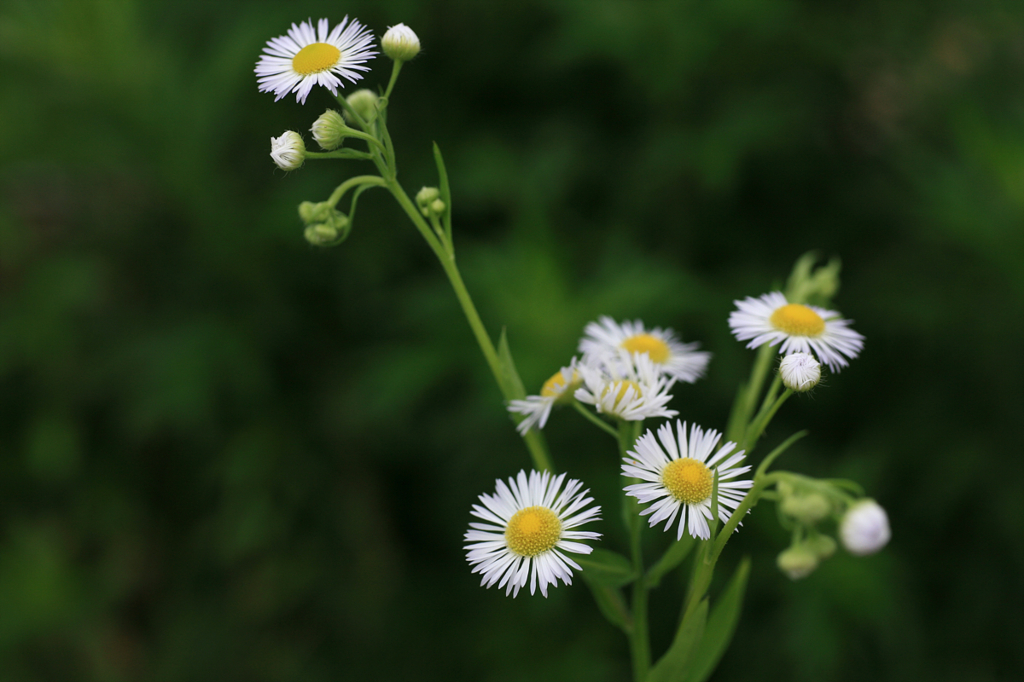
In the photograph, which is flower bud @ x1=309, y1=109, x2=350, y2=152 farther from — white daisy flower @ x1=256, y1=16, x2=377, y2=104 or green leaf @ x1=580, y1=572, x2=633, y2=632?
green leaf @ x1=580, y1=572, x2=633, y2=632

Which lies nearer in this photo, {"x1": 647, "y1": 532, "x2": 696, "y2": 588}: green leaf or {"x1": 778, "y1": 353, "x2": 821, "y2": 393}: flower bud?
{"x1": 778, "y1": 353, "x2": 821, "y2": 393}: flower bud

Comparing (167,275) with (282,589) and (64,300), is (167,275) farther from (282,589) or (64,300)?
(282,589)

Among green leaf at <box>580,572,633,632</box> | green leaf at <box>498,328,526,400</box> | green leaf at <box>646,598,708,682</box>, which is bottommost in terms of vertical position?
green leaf at <box>646,598,708,682</box>

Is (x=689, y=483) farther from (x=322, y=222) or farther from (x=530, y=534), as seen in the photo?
(x=322, y=222)

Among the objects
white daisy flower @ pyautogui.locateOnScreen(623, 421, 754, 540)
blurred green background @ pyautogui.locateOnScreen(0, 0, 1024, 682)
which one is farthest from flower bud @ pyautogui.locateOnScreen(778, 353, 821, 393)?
blurred green background @ pyautogui.locateOnScreen(0, 0, 1024, 682)

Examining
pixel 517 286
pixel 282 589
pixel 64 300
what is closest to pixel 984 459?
pixel 517 286

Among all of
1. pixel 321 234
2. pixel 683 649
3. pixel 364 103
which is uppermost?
pixel 364 103

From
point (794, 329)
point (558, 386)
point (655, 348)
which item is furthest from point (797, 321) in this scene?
point (558, 386)
